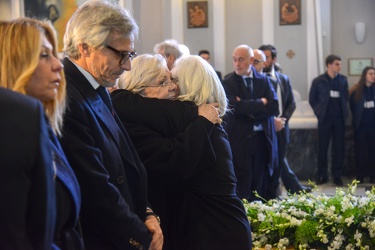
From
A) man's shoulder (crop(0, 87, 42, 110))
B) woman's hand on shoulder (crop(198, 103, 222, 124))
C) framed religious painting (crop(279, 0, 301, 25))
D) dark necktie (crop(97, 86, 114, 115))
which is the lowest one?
woman's hand on shoulder (crop(198, 103, 222, 124))

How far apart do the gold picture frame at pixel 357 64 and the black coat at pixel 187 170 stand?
395 inches

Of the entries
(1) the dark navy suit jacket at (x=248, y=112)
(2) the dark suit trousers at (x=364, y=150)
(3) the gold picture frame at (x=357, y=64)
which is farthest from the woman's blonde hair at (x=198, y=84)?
(3) the gold picture frame at (x=357, y=64)

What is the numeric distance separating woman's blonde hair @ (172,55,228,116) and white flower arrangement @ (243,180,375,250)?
1113 millimetres

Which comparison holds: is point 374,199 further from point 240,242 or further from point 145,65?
point 145,65

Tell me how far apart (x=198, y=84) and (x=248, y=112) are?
4.50 m

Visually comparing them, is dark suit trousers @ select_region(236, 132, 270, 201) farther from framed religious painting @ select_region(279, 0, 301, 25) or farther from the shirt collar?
the shirt collar

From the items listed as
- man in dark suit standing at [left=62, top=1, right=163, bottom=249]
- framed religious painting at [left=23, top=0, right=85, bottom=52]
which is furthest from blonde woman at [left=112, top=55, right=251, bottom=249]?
framed religious painting at [left=23, top=0, right=85, bottom=52]

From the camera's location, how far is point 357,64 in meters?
13.7

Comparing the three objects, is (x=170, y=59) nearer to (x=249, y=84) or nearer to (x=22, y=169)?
(x=249, y=84)

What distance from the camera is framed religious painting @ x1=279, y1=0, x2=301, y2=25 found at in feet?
43.8

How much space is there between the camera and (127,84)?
13.2 feet

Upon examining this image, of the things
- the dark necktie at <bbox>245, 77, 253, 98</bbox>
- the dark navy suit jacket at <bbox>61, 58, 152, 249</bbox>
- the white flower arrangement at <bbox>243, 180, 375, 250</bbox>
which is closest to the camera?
the dark navy suit jacket at <bbox>61, 58, 152, 249</bbox>

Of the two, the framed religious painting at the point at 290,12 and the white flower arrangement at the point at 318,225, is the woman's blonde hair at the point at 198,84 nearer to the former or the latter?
the white flower arrangement at the point at 318,225

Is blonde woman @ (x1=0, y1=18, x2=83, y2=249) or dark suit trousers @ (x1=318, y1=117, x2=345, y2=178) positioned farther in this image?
dark suit trousers @ (x1=318, y1=117, x2=345, y2=178)
